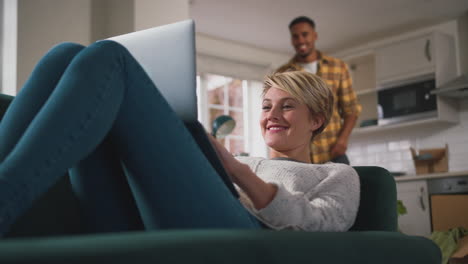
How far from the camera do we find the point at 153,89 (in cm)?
94

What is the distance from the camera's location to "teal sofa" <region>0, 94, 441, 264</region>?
57cm

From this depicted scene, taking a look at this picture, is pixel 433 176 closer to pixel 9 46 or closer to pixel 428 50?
pixel 428 50

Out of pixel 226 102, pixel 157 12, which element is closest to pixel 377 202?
pixel 157 12

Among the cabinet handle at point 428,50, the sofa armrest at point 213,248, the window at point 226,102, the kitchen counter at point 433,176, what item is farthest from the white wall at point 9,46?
the cabinet handle at point 428,50

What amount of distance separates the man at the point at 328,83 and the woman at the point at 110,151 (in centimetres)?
233

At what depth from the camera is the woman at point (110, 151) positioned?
81 cm

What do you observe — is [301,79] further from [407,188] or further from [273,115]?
[407,188]

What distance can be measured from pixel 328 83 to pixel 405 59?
7.29ft

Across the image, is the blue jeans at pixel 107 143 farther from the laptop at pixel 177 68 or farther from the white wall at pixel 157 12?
the white wall at pixel 157 12

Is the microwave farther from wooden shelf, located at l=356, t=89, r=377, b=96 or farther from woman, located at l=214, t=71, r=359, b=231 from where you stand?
woman, located at l=214, t=71, r=359, b=231

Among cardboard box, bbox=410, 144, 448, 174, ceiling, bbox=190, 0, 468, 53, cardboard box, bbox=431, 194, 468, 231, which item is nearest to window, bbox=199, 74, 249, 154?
ceiling, bbox=190, 0, 468, 53

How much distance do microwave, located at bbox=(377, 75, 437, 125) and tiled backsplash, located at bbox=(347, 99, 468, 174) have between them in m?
0.34

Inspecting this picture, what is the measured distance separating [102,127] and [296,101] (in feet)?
2.55

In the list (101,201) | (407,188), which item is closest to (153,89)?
(101,201)
